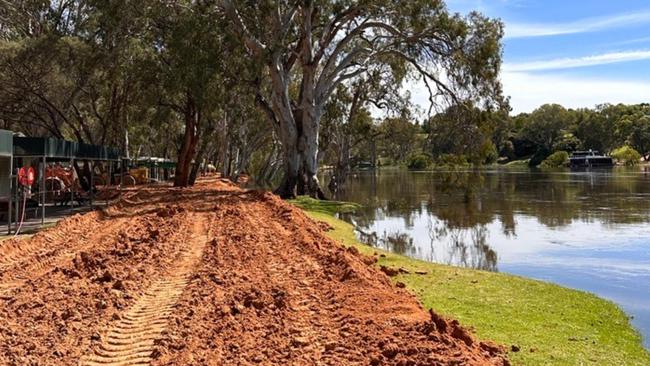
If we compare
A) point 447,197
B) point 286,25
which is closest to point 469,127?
point 447,197

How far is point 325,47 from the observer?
2995 cm

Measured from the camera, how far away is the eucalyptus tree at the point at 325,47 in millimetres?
27125

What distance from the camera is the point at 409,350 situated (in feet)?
17.9

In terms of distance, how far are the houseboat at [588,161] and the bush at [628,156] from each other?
5.32ft

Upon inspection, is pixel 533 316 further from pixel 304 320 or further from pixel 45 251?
pixel 45 251

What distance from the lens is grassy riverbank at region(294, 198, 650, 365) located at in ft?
22.0

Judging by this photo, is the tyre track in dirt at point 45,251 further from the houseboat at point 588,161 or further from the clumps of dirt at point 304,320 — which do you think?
the houseboat at point 588,161

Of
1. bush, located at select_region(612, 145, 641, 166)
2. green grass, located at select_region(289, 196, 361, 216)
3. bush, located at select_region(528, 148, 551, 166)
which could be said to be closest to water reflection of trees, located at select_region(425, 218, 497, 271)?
green grass, located at select_region(289, 196, 361, 216)

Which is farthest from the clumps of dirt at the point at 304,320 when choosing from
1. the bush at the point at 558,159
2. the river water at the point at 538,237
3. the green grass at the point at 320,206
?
the bush at the point at 558,159

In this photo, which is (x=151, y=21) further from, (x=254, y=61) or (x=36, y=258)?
(x=36, y=258)

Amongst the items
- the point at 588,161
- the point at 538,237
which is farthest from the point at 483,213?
the point at 588,161

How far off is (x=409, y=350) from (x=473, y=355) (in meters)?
0.58

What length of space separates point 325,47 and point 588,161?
266ft

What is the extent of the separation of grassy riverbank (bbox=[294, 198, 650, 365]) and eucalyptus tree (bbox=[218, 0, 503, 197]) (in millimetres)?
17306
